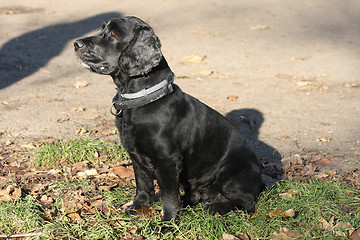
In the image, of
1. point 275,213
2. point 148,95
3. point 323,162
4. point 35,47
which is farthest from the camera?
point 35,47

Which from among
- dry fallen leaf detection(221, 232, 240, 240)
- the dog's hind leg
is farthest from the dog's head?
dry fallen leaf detection(221, 232, 240, 240)

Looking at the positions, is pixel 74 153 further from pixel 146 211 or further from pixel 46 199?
pixel 146 211

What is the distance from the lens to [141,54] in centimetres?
363

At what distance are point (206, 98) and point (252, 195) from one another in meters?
3.46

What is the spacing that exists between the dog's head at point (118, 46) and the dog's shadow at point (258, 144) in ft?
6.92

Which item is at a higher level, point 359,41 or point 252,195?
point 252,195

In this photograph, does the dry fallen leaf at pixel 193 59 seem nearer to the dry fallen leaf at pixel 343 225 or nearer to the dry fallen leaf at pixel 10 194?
the dry fallen leaf at pixel 10 194

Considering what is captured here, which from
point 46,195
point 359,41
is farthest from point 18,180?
point 359,41

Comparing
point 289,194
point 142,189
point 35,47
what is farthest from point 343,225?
point 35,47

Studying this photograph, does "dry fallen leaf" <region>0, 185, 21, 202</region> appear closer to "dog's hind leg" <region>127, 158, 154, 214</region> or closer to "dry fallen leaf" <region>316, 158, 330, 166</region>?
"dog's hind leg" <region>127, 158, 154, 214</region>

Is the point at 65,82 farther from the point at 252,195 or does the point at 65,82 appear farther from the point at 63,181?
the point at 252,195

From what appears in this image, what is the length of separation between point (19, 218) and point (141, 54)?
169 centimetres

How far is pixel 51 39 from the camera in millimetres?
11102

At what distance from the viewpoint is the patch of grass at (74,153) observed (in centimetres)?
496
